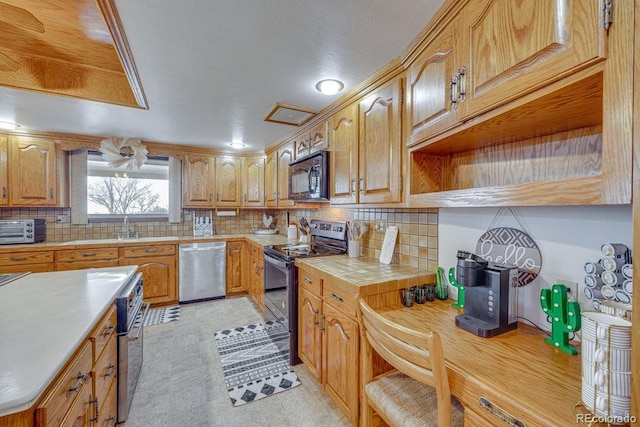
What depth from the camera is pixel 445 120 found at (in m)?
1.20

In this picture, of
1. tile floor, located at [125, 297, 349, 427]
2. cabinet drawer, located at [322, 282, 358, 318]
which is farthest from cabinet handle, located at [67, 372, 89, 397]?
cabinet drawer, located at [322, 282, 358, 318]

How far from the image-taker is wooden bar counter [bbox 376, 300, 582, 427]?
2.33ft

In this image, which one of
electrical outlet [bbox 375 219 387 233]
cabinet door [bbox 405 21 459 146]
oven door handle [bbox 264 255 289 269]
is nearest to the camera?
cabinet door [bbox 405 21 459 146]

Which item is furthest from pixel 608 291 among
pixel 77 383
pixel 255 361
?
pixel 255 361

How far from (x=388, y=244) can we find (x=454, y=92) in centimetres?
116

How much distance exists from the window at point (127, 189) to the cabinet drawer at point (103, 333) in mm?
2797

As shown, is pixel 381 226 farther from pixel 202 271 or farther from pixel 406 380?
pixel 202 271

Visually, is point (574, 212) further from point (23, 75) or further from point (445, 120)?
point (23, 75)

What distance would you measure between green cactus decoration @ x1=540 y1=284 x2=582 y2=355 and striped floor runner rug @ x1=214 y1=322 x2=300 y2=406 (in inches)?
65.1

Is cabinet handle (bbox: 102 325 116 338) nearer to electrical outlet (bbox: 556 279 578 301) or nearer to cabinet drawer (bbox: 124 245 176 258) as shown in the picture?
electrical outlet (bbox: 556 279 578 301)

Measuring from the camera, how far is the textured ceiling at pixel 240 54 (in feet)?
3.86

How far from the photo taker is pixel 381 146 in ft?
5.64

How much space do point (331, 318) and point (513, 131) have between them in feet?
4.60

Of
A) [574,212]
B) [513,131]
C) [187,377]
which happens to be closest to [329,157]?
[513,131]
